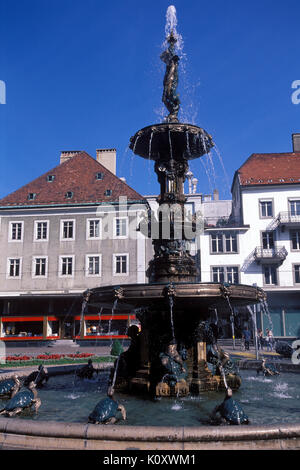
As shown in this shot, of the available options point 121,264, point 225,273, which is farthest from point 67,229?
point 225,273

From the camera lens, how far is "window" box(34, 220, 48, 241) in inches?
1479

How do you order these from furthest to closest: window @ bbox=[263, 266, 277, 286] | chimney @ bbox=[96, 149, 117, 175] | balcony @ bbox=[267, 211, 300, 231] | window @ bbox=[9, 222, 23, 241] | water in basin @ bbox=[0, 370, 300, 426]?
1. chimney @ bbox=[96, 149, 117, 175]
2. balcony @ bbox=[267, 211, 300, 231]
3. window @ bbox=[263, 266, 277, 286]
4. window @ bbox=[9, 222, 23, 241]
5. water in basin @ bbox=[0, 370, 300, 426]

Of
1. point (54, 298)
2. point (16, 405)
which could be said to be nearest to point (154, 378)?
point (16, 405)

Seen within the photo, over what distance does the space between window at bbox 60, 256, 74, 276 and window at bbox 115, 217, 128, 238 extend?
4574 millimetres

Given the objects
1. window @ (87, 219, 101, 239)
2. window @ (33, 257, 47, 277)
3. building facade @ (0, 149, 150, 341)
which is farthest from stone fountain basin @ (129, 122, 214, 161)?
window @ (33, 257, 47, 277)

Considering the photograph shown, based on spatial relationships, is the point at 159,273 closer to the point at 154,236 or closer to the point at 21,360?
the point at 154,236

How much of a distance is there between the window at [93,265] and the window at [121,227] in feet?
8.60

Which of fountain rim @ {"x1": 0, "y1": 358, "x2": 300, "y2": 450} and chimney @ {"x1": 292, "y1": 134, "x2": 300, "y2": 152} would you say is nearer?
fountain rim @ {"x1": 0, "y1": 358, "x2": 300, "y2": 450}

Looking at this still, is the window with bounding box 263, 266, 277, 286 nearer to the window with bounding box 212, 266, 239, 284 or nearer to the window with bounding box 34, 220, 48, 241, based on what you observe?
the window with bounding box 212, 266, 239, 284

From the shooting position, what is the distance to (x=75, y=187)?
1555 inches

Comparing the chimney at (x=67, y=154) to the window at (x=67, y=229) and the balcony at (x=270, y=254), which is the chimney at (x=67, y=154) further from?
the balcony at (x=270, y=254)

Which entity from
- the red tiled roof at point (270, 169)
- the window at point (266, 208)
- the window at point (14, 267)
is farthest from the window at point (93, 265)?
the window at point (266, 208)
